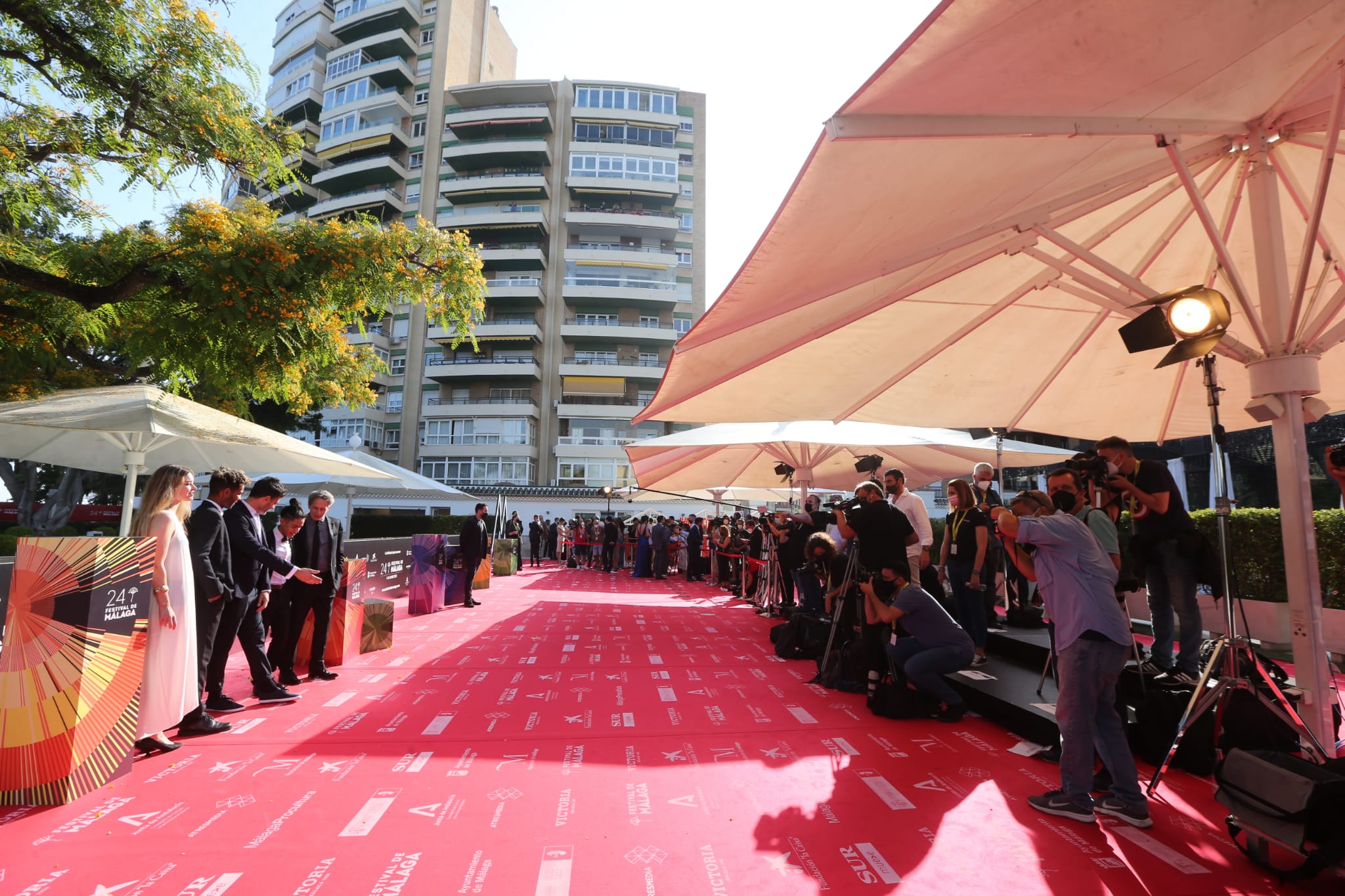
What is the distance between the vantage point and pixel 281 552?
554cm

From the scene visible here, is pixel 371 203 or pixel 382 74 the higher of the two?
pixel 382 74

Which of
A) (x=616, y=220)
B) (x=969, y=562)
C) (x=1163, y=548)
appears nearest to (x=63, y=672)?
(x=969, y=562)

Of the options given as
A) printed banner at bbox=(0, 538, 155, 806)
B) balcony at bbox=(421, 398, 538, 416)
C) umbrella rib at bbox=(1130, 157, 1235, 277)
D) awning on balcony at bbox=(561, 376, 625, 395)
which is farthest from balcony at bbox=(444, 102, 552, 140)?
printed banner at bbox=(0, 538, 155, 806)

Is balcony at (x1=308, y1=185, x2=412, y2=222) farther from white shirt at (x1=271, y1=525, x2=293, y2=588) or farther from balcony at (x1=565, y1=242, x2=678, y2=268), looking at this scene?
white shirt at (x1=271, y1=525, x2=293, y2=588)

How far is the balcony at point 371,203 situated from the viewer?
43.3 metres

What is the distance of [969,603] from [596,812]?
425 centimetres

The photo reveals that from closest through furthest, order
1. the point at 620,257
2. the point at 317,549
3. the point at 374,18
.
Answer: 1. the point at 317,549
2. the point at 620,257
3. the point at 374,18

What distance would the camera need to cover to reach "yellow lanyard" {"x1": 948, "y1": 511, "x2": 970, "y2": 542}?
20.1 feet

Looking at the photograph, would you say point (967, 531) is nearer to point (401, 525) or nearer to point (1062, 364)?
point (1062, 364)

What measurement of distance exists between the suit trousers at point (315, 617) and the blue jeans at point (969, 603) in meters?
5.94

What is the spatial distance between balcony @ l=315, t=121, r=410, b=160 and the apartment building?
0.14 meters

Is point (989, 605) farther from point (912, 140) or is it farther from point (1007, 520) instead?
point (912, 140)

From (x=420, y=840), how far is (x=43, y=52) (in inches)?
367

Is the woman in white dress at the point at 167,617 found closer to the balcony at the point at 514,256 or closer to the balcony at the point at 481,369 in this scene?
the balcony at the point at 481,369
